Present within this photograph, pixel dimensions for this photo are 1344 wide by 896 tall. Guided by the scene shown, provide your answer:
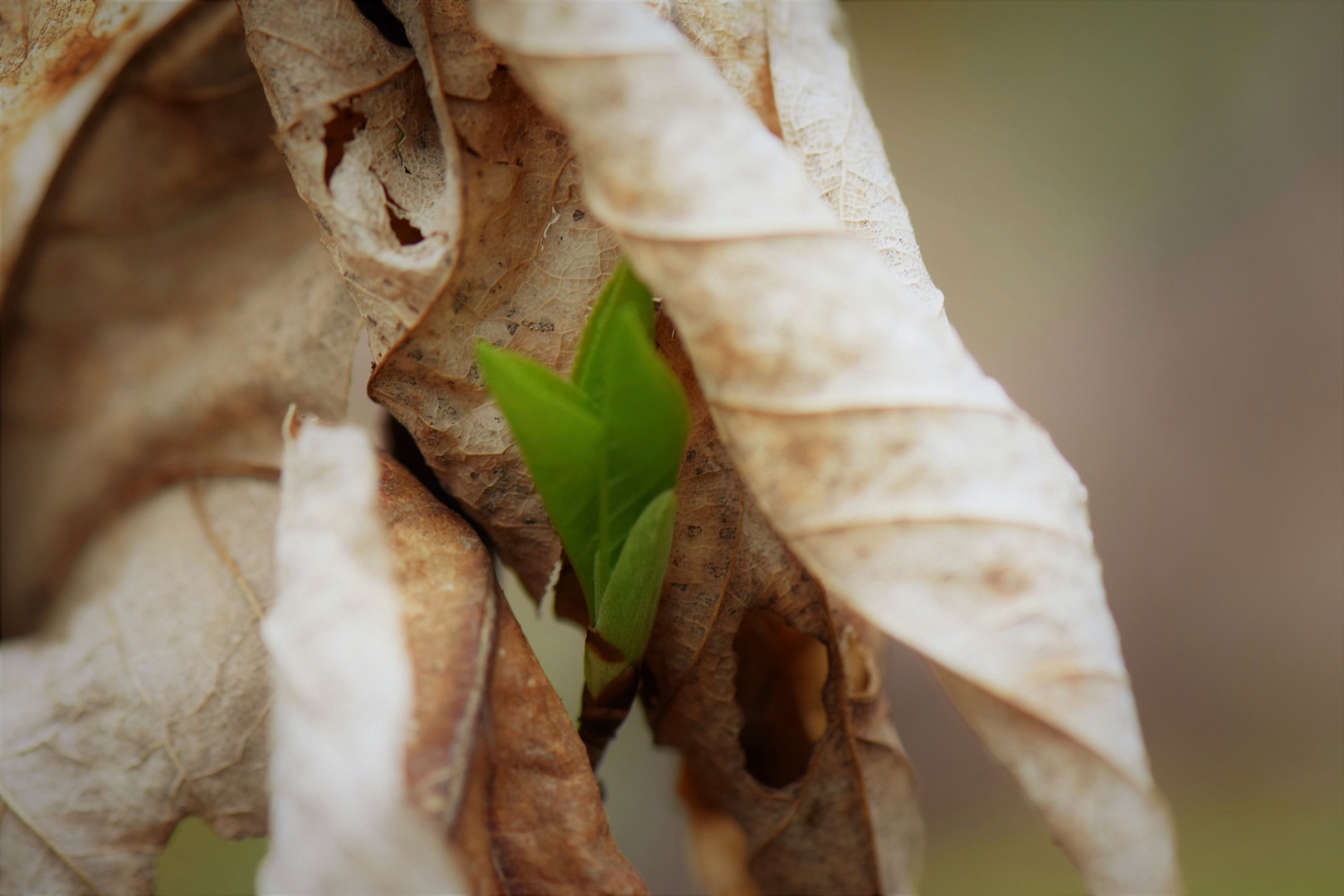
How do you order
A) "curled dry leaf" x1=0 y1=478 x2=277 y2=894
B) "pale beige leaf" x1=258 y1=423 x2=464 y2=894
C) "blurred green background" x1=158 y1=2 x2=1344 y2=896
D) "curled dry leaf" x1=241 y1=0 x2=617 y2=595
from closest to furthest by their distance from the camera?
"pale beige leaf" x1=258 y1=423 x2=464 y2=894 → "curled dry leaf" x1=241 y1=0 x2=617 y2=595 → "curled dry leaf" x1=0 y1=478 x2=277 y2=894 → "blurred green background" x1=158 y1=2 x2=1344 y2=896

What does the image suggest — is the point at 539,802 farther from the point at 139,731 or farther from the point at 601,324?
the point at 139,731

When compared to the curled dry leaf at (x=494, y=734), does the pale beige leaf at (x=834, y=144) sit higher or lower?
higher

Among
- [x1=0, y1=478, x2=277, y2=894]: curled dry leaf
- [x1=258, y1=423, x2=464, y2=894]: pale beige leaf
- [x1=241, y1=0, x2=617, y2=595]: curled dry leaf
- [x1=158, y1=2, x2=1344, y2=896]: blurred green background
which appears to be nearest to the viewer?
[x1=258, y1=423, x2=464, y2=894]: pale beige leaf

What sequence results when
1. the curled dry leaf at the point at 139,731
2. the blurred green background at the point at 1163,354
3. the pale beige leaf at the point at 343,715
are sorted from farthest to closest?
the blurred green background at the point at 1163,354
the curled dry leaf at the point at 139,731
the pale beige leaf at the point at 343,715

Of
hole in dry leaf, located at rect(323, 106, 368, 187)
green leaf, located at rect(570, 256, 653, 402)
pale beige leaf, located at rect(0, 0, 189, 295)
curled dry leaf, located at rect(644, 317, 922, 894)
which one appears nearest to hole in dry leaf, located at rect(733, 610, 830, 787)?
curled dry leaf, located at rect(644, 317, 922, 894)

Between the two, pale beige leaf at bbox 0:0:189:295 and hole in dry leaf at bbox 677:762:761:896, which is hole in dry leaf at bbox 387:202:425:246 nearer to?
pale beige leaf at bbox 0:0:189:295

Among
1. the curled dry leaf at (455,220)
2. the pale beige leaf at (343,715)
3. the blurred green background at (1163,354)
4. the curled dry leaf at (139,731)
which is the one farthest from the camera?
the blurred green background at (1163,354)

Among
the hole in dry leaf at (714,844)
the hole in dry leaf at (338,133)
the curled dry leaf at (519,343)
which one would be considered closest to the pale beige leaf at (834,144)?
the curled dry leaf at (519,343)

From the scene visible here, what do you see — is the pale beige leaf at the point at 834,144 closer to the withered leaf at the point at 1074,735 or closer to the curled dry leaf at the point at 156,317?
the withered leaf at the point at 1074,735
